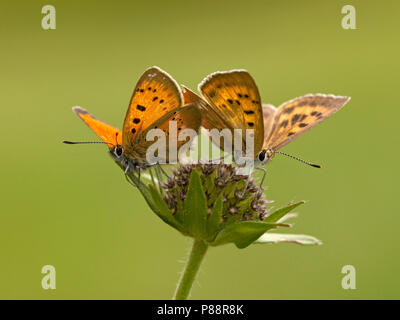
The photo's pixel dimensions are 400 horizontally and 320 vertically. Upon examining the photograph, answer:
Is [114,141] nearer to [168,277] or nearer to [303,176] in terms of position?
[168,277]

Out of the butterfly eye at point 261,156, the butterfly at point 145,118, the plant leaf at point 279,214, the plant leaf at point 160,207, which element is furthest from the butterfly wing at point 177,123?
the plant leaf at point 279,214

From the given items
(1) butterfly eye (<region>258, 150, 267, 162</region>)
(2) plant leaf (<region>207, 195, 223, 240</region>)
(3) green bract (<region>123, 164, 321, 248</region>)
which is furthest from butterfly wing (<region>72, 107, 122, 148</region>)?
(1) butterfly eye (<region>258, 150, 267, 162</region>)

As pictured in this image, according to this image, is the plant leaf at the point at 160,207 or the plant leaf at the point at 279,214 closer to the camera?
the plant leaf at the point at 279,214

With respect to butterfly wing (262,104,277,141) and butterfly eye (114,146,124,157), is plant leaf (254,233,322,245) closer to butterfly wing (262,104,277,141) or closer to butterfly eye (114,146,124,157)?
butterfly wing (262,104,277,141)

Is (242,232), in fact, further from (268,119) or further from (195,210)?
(268,119)

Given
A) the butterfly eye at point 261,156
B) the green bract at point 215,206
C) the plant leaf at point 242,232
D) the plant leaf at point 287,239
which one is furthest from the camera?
the butterfly eye at point 261,156

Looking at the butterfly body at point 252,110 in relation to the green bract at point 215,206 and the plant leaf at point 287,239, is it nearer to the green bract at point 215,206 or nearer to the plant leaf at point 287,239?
the green bract at point 215,206

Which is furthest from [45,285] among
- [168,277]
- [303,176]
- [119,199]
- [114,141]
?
[303,176]
